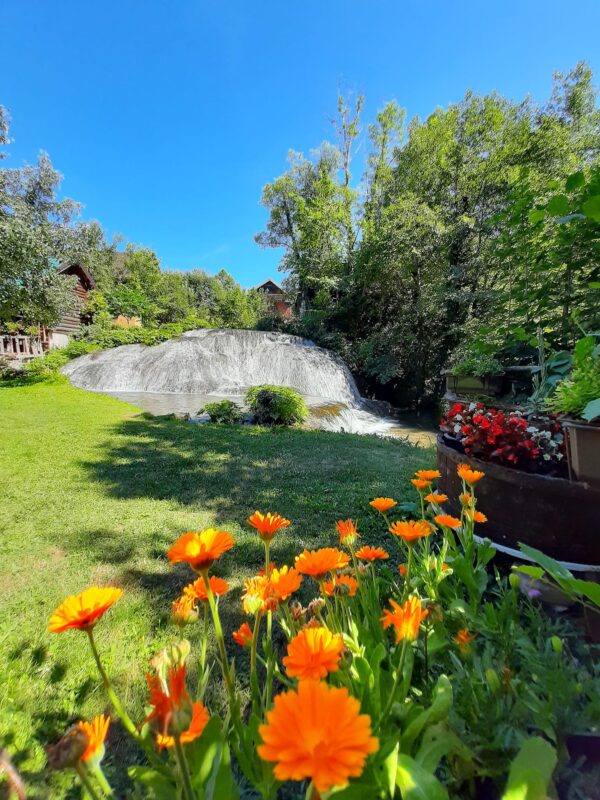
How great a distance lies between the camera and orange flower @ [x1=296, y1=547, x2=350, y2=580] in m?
0.72

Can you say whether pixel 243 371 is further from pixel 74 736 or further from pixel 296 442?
pixel 74 736

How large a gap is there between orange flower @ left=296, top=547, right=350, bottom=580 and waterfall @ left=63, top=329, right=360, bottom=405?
9.87 metres

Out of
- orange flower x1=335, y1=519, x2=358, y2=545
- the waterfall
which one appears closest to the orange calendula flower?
orange flower x1=335, y1=519, x2=358, y2=545

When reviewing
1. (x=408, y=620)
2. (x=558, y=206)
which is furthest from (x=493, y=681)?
(x=558, y=206)

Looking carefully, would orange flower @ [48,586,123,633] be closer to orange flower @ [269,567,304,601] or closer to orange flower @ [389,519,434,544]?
orange flower @ [269,567,304,601]

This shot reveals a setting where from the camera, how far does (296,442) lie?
507 centimetres

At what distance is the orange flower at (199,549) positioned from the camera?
1.94 ft

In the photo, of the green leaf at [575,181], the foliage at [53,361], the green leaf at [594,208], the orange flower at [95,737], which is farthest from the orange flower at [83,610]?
the foliage at [53,361]

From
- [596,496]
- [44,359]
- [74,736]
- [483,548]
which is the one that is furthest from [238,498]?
[44,359]

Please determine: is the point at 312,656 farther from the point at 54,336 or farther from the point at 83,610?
the point at 54,336

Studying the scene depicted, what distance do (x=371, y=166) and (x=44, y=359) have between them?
14878 mm

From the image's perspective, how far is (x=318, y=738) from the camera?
1.15ft

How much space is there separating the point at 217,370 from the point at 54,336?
9.98 metres

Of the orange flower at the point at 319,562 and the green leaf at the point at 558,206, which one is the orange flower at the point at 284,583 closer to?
the orange flower at the point at 319,562
